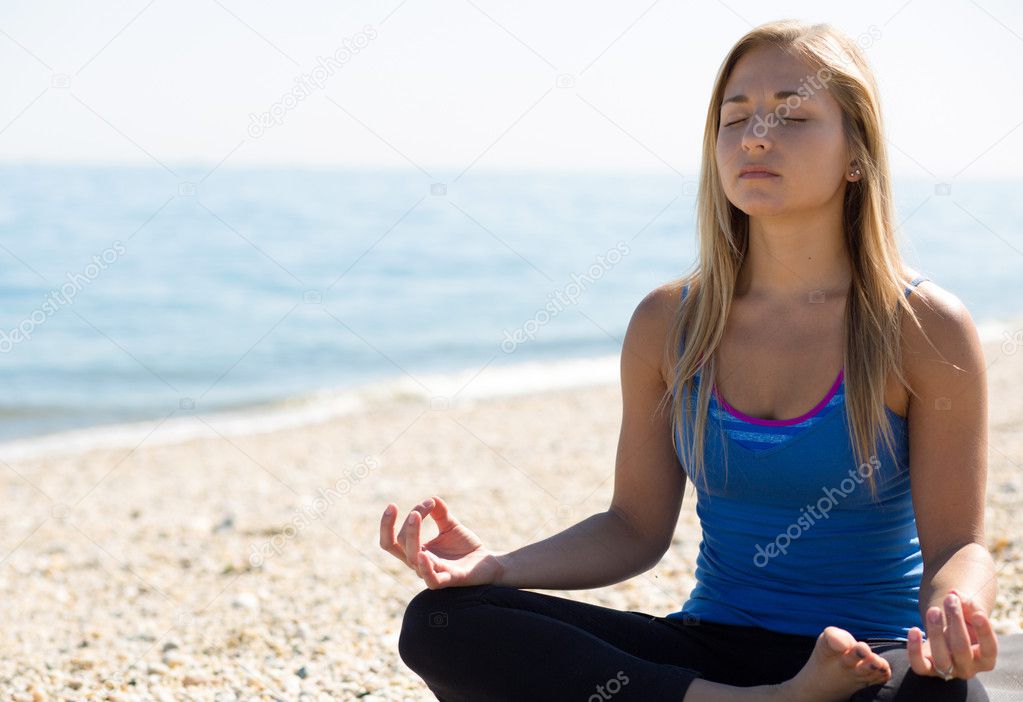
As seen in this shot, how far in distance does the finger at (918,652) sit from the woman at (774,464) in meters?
0.15

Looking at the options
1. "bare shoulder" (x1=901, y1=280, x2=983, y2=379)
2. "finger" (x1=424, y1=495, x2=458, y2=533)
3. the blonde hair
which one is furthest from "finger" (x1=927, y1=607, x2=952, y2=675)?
"finger" (x1=424, y1=495, x2=458, y2=533)

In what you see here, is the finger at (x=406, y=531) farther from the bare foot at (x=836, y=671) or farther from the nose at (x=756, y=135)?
the nose at (x=756, y=135)

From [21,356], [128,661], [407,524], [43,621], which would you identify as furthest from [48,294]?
[407,524]

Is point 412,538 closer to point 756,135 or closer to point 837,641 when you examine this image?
point 837,641

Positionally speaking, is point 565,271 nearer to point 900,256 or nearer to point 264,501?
point 264,501

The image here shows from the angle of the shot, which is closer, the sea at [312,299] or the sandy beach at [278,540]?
the sandy beach at [278,540]

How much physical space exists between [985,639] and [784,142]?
119cm

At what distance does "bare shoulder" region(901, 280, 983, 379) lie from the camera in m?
2.42

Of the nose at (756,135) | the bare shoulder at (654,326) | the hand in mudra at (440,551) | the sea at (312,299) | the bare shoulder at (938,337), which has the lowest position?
the hand in mudra at (440,551)

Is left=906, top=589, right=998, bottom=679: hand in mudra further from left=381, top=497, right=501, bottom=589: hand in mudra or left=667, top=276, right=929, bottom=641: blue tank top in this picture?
left=381, top=497, right=501, bottom=589: hand in mudra

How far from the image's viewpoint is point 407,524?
2.51 m

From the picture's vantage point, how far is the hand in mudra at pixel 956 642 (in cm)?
199

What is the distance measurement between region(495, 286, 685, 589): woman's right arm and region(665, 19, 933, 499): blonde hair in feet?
0.19

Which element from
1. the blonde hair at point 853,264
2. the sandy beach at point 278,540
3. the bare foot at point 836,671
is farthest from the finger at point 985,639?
the sandy beach at point 278,540
